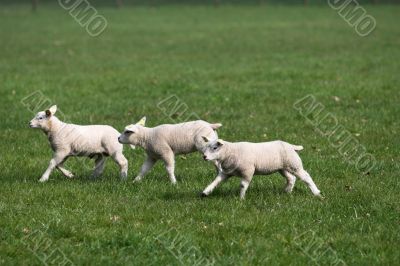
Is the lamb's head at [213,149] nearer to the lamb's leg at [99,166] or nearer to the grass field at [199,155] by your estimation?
the grass field at [199,155]

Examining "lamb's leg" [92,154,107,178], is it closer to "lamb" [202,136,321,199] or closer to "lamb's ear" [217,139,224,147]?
"lamb" [202,136,321,199]

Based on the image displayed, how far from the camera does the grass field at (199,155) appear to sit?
25.0 ft

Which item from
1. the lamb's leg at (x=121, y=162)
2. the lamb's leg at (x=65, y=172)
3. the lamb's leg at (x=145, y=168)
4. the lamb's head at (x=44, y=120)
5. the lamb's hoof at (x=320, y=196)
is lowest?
the lamb's leg at (x=65, y=172)

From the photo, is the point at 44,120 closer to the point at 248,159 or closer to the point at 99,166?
the point at 99,166

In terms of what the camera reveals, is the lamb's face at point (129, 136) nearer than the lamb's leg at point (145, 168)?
Yes

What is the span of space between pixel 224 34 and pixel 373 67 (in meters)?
12.8

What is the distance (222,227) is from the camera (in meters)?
8.09

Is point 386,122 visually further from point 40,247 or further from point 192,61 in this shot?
point 192,61

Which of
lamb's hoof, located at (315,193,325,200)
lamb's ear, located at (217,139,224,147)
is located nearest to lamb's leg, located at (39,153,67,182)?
lamb's ear, located at (217,139,224,147)

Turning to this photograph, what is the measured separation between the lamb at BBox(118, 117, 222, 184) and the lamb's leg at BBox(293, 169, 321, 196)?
52.4 inches

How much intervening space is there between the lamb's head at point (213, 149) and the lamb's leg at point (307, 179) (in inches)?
40.4

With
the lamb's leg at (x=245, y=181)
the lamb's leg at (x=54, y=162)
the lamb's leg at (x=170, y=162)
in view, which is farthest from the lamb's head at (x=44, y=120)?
the lamb's leg at (x=245, y=181)

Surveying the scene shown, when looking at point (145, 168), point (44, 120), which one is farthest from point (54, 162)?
point (145, 168)

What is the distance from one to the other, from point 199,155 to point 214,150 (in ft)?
10.0
